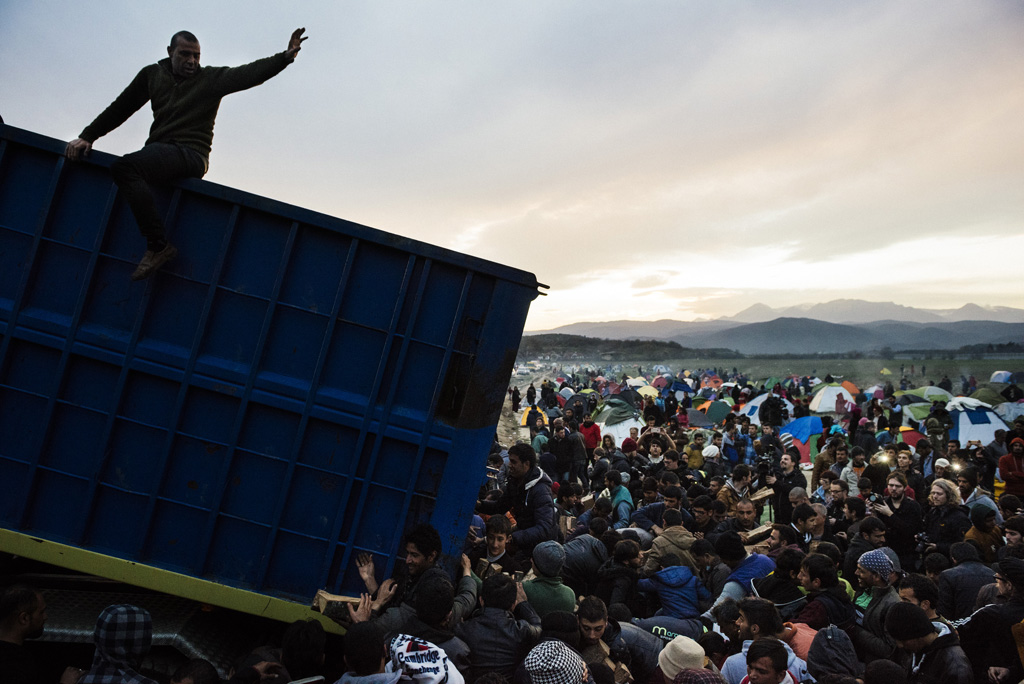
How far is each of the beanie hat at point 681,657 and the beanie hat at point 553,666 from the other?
68 cm

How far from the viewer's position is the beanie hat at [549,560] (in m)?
4.34

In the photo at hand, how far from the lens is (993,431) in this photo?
13398 mm

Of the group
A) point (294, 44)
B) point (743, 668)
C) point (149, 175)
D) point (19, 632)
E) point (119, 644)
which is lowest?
point (19, 632)

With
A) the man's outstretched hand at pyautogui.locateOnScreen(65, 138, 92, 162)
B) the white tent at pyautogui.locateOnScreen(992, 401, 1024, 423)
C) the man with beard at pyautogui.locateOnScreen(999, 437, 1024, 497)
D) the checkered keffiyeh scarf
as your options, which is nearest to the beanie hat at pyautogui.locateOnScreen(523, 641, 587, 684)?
the checkered keffiyeh scarf

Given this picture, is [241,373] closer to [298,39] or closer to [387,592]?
[387,592]

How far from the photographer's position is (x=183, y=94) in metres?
3.87

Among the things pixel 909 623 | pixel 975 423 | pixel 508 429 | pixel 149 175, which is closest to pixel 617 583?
pixel 909 623

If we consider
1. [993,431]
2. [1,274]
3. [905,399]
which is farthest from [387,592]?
[905,399]

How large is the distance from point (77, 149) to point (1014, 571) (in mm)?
6481

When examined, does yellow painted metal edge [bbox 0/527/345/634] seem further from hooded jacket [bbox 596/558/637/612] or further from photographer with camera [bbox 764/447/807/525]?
photographer with camera [bbox 764/447/807/525]

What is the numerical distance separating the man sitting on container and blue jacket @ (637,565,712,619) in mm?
979

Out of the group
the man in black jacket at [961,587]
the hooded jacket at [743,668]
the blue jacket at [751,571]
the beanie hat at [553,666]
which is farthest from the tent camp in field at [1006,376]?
the beanie hat at [553,666]

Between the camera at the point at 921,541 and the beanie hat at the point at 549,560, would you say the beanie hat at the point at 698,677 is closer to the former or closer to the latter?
the beanie hat at the point at 549,560

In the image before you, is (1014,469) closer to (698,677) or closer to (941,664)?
(941,664)
